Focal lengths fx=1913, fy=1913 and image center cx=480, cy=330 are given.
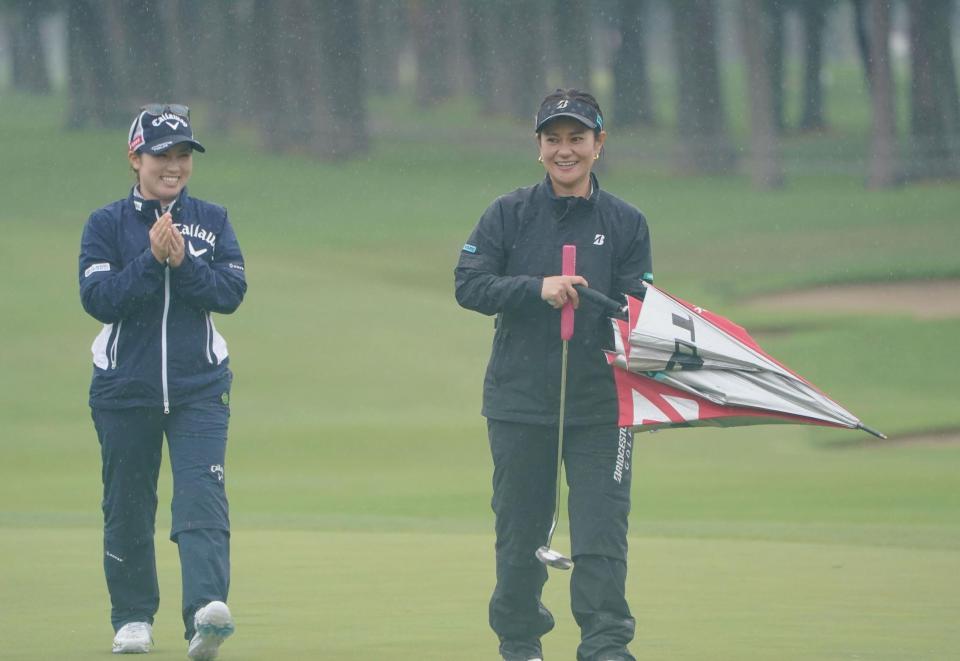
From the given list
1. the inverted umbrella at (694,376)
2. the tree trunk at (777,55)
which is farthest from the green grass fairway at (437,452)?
the tree trunk at (777,55)

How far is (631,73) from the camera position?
179 ft

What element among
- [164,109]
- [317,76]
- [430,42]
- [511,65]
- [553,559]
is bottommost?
[553,559]

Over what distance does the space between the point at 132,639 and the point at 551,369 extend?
69.4 inches

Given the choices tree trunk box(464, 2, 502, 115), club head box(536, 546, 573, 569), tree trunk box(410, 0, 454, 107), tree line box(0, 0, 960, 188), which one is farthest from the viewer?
tree trunk box(410, 0, 454, 107)

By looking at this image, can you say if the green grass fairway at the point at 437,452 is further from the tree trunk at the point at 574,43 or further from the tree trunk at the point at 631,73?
the tree trunk at the point at 631,73

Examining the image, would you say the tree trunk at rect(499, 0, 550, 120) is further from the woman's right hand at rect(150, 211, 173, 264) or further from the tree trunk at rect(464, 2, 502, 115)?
the woman's right hand at rect(150, 211, 173, 264)

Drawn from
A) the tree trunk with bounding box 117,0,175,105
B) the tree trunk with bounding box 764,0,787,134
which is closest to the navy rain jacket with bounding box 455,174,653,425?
the tree trunk with bounding box 764,0,787,134

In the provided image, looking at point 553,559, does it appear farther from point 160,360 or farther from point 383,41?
point 383,41

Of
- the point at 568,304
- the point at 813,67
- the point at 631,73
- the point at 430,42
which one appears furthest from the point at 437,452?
the point at 430,42

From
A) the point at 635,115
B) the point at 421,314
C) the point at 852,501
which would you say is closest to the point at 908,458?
the point at 852,501

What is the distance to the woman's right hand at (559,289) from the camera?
245 inches

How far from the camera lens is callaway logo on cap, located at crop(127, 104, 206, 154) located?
6742 mm

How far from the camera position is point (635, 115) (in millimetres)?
55094

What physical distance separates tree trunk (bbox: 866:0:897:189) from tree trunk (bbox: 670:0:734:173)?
506 centimetres
